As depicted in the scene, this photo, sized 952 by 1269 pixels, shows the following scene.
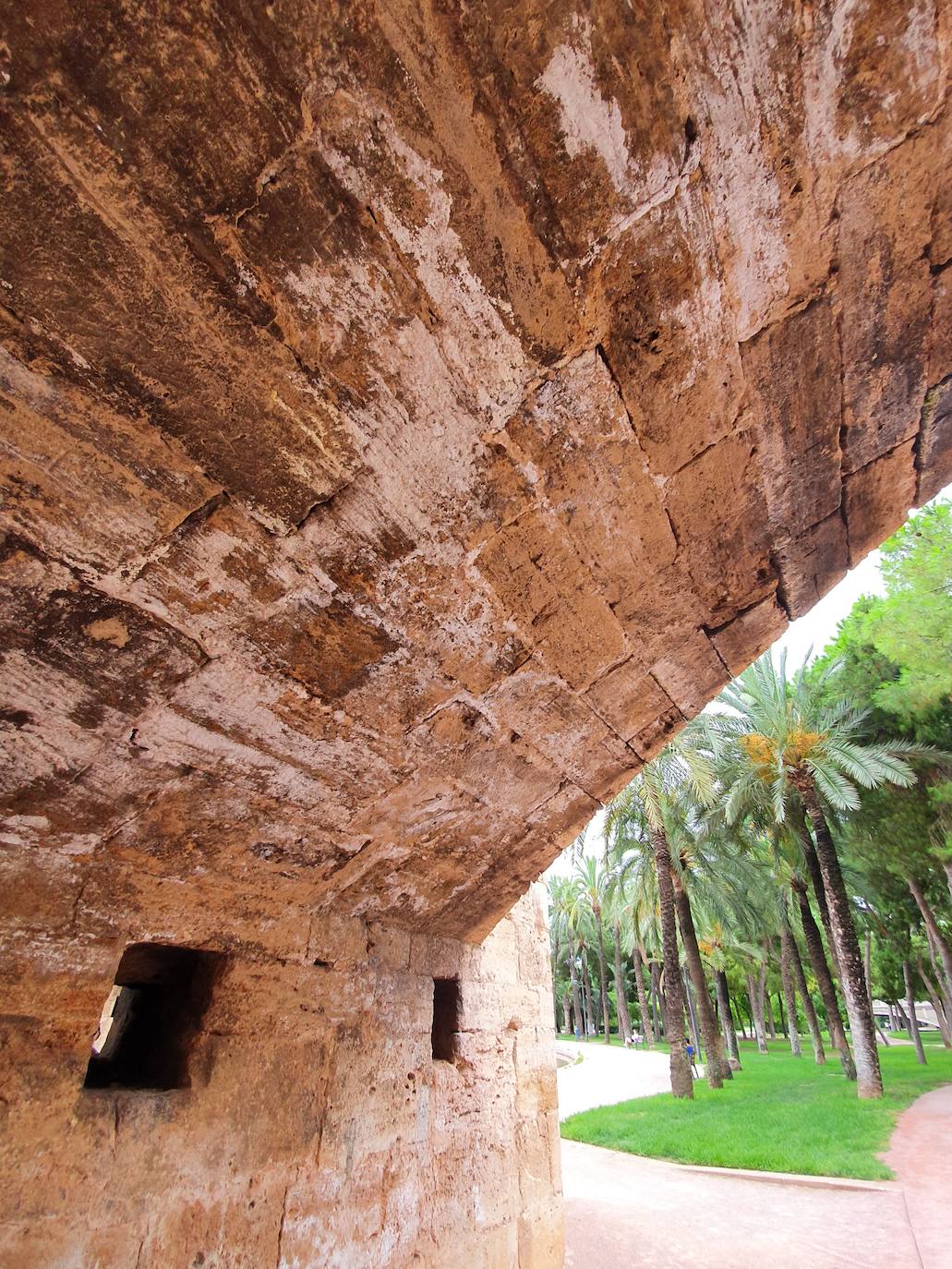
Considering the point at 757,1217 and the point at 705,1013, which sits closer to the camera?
the point at 757,1217

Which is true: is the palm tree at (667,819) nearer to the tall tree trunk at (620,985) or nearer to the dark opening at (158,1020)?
the dark opening at (158,1020)

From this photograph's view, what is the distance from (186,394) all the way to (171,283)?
23cm

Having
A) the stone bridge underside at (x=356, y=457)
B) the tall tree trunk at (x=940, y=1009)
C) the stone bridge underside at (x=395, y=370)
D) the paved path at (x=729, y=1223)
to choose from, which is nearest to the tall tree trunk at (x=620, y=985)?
the tall tree trunk at (x=940, y=1009)

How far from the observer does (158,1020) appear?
276 centimetres

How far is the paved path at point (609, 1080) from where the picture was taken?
15.9 meters

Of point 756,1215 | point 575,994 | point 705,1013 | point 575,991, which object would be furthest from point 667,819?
point 575,991

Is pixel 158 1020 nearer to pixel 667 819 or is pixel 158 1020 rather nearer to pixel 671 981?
pixel 667 819

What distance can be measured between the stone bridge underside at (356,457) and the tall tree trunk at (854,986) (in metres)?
12.8

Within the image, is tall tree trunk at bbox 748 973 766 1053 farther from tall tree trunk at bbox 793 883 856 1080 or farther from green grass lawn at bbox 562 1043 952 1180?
green grass lawn at bbox 562 1043 952 1180

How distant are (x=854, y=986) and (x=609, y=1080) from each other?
10396mm

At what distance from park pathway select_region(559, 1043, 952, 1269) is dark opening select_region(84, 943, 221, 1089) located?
4527 mm

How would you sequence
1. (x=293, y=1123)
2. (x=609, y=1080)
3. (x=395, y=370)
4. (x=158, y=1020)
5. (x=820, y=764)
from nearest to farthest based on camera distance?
(x=395, y=370)
(x=293, y=1123)
(x=158, y=1020)
(x=820, y=764)
(x=609, y=1080)

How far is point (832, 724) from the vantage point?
49.5 feet

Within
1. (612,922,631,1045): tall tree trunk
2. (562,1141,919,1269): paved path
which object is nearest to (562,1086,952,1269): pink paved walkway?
(562,1141,919,1269): paved path
